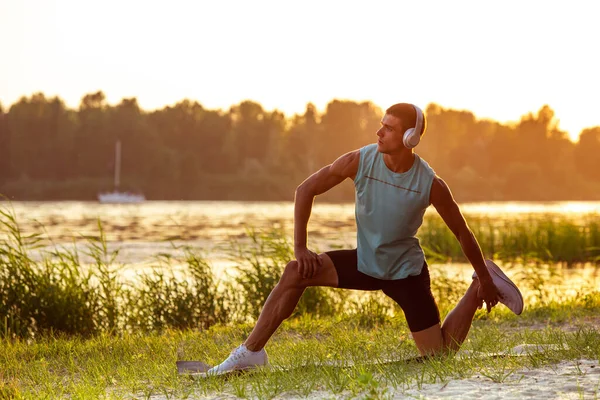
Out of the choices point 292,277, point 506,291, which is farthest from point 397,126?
point 506,291

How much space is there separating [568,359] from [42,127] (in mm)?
80294

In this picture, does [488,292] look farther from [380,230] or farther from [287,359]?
[287,359]

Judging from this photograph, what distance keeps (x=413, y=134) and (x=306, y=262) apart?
1.05 metres

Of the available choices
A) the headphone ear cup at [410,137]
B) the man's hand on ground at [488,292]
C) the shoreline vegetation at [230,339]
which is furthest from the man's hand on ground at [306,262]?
the man's hand on ground at [488,292]

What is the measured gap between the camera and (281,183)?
79875 millimetres

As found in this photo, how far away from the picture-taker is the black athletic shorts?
559 centimetres

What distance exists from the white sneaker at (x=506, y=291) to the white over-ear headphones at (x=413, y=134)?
4.01ft

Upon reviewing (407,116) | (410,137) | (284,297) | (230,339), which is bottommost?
(230,339)

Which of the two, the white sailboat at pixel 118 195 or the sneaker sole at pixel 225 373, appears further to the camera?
the white sailboat at pixel 118 195

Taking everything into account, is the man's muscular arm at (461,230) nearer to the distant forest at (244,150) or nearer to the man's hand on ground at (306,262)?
the man's hand on ground at (306,262)

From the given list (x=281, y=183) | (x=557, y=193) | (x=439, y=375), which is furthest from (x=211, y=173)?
(x=439, y=375)

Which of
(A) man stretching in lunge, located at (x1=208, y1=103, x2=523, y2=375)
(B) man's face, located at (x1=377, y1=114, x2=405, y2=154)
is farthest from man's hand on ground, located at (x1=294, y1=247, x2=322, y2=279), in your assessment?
(B) man's face, located at (x1=377, y1=114, x2=405, y2=154)

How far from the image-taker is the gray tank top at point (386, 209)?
5.51 metres

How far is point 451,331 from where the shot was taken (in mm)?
5902
